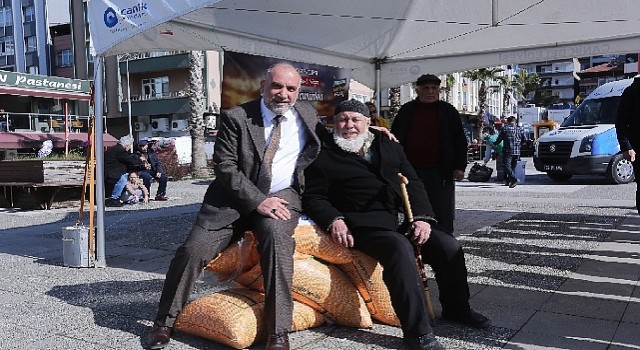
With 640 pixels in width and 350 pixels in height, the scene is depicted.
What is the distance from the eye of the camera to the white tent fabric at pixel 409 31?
676 centimetres

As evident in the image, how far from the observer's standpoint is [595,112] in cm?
1573

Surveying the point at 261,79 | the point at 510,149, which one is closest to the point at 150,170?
the point at 261,79

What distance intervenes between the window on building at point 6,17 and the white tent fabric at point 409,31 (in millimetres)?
52879

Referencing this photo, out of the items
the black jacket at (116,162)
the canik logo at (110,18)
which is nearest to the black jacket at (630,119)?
the canik logo at (110,18)

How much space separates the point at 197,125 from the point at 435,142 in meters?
16.8

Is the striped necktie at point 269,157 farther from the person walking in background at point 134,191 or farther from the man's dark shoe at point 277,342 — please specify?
the person walking in background at point 134,191

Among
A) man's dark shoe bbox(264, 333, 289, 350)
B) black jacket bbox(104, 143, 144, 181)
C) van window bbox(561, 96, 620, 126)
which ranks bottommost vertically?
man's dark shoe bbox(264, 333, 289, 350)

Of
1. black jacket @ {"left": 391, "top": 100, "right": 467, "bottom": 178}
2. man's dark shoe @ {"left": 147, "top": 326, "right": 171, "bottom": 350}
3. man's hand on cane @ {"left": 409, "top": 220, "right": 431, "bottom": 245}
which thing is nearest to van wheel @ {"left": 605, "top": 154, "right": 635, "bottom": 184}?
black jacket @ {"left": 391, "top": 100, "right": 467, "bottom": 178}

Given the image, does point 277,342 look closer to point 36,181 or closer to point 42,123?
point 36,181

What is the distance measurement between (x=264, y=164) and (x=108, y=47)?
8.21 feet

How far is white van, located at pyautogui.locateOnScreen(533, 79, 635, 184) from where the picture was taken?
14.8 meters

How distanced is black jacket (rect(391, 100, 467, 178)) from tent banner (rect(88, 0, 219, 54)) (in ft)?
7.08

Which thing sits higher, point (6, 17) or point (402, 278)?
point (6, 17)

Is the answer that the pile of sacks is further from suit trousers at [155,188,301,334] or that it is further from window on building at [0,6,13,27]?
window on building at [0,6,13,27]
